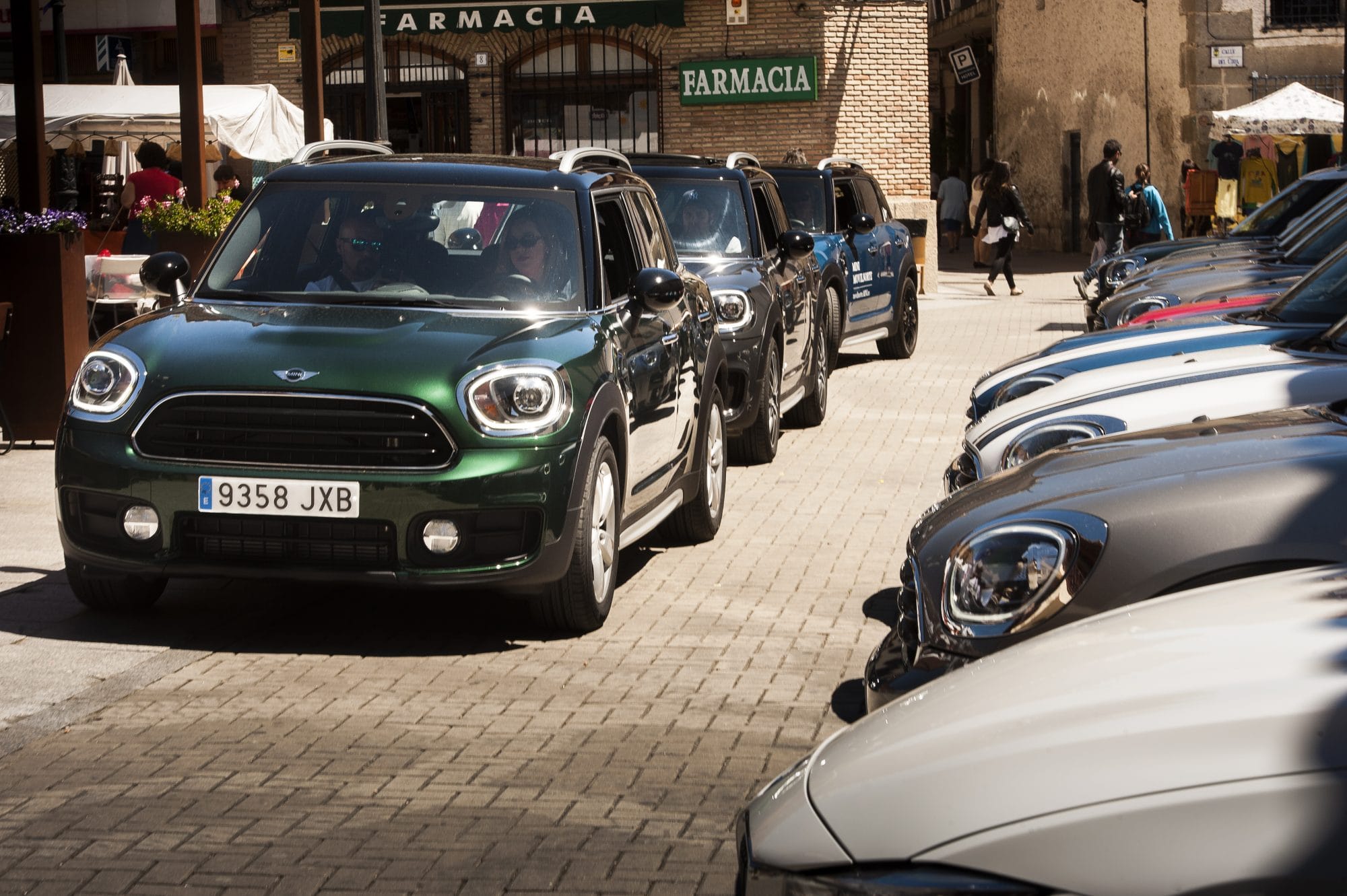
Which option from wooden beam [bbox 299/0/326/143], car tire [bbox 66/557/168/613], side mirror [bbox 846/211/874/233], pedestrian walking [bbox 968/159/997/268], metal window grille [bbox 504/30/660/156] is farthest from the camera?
pedestrian walking [bbox 968/159/997/268]

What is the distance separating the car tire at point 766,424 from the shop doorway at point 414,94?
18946mm

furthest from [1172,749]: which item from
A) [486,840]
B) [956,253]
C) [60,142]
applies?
[956,253]

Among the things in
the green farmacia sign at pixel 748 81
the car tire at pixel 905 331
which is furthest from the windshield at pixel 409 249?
the green farmacia sign at pixel 748 81

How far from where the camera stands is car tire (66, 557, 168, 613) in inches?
279

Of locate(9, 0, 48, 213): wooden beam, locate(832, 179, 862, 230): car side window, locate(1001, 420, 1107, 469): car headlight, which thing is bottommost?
locate(1001, 420, 1107, 469): car headlight

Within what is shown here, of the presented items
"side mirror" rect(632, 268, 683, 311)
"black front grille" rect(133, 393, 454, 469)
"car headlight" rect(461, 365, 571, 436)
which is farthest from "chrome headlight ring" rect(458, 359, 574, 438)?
"side mirror" rect(632, 268, 683, 311)

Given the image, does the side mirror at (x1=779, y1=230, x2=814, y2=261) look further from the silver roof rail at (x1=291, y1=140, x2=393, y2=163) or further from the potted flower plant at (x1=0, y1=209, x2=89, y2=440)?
the potted flower plant at (x1=0, y1=209, x2=89, y2=440)

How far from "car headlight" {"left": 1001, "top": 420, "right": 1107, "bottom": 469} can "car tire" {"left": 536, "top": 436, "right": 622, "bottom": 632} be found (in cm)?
149

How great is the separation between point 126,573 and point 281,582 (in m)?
1.30

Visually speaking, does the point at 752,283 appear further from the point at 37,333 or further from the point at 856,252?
the point at 856,252

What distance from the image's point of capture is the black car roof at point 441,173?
7867 millimetres

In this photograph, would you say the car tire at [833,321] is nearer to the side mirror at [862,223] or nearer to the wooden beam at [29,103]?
the side mirror at [862,223]

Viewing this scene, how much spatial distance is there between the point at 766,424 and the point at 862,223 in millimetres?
4775

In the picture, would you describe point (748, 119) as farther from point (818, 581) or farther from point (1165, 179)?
point (818, 581)
